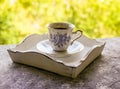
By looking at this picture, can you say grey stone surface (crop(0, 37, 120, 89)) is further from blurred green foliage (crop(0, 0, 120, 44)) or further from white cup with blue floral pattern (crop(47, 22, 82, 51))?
blurred green foliage (crop(0, 0, 120, 44))

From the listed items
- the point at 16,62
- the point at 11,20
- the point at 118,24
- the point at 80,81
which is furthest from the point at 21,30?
the point at 80,81

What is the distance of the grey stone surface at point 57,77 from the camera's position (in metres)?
0.76

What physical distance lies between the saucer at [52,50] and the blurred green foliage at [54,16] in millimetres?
1040

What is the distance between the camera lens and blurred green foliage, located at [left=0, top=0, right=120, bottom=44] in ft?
6.63

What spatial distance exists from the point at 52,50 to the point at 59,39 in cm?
5

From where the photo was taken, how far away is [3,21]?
2037 millimetres

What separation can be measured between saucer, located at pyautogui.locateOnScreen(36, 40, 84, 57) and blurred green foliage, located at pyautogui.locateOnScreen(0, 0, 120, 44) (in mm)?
1040

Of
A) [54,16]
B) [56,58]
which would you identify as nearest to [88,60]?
[56,58]

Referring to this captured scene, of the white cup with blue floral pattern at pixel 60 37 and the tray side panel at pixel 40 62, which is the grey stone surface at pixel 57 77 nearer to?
the tray side panel at pixel 40 62

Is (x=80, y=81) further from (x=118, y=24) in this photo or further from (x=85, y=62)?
(x=118, y=24)

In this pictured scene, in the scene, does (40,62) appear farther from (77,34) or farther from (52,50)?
(77,34)

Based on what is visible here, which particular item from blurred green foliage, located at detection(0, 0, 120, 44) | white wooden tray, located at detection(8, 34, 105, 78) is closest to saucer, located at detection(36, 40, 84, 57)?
white wooden tray, located at detection(8, 34, 105, 78)

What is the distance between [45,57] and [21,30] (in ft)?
4.08

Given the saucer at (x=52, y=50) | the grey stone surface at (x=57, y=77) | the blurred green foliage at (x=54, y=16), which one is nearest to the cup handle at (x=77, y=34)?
the saucer at (x=52, y=50)
